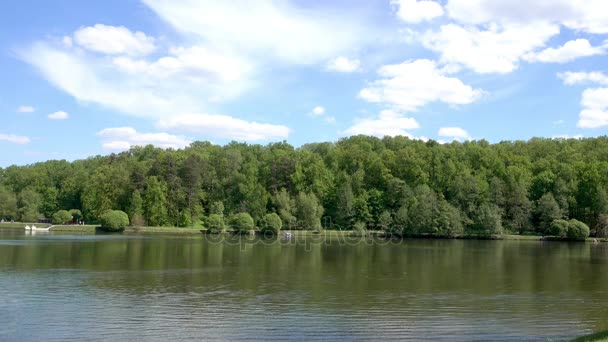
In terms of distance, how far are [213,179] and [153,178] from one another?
14054mm

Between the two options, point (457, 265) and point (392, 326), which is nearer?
point (392, 326)

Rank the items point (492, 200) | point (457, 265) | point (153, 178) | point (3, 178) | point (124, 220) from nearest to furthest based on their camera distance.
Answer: point (457, 265)
point (124, 220)
point (492, 200)
point (153, 178)
point (3, 178)

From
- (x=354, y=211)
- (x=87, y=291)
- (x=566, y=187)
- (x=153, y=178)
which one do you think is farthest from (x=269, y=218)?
(x=87, y=291)

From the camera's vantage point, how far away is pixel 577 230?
8056cm

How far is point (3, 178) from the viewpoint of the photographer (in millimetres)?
130750

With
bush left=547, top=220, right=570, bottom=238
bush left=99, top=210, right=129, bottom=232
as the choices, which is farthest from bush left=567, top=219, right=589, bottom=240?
bush left=99, top=210, right=129, bottom=232

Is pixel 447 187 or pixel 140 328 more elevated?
pixel 447 187

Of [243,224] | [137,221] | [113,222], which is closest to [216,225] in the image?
[243,224]

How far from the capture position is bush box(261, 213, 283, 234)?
88.9 m

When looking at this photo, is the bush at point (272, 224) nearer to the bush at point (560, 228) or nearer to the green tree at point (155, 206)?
the green tree at point (155, 206)

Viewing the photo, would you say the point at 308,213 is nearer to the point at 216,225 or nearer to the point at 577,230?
the point at 216,225

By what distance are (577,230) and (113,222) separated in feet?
227

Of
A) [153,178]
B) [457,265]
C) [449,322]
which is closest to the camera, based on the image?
[449,322]

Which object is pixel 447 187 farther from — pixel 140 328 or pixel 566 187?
pixel 140 328
